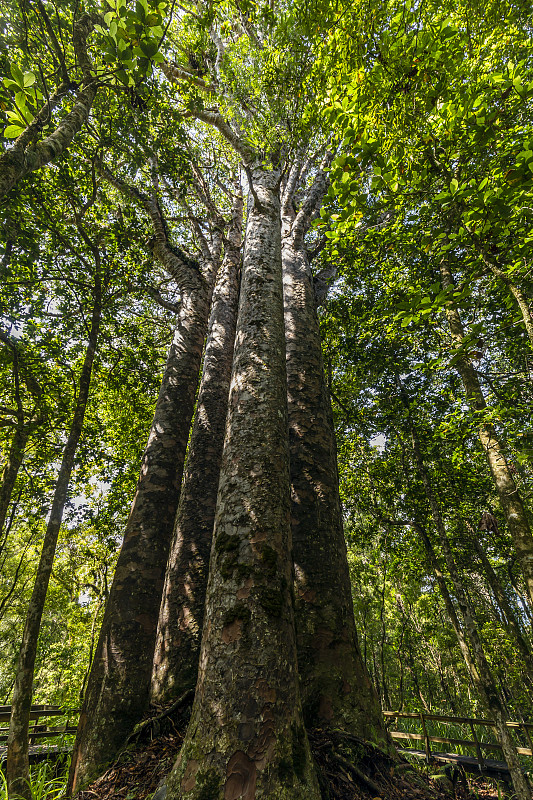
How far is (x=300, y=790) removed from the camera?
1.45m

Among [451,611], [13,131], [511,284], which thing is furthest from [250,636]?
[451,611]

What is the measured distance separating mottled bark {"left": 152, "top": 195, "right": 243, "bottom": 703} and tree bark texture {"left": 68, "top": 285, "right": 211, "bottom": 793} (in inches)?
5.1

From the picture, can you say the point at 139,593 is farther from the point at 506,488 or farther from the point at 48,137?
the point at 506,488

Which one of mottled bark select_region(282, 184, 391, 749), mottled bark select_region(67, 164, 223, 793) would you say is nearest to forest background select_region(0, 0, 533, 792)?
mottled bark select_region(282, 184, 391, 749)

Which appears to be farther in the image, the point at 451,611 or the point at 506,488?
the point at 451,611

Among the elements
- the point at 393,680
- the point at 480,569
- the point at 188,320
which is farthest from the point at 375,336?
the point at 393,680

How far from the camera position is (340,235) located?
4906mm

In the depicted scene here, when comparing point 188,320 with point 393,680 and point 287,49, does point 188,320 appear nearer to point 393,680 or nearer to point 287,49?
point 287,49

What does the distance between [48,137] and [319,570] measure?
175 inches

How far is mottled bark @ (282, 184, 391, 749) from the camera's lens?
230 cm

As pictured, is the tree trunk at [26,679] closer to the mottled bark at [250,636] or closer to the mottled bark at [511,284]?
the mottled bark at [250,636]

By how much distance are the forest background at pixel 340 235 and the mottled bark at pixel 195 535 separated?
7.26ft

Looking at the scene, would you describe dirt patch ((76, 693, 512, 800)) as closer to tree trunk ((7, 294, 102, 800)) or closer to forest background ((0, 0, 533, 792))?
tree trunk ((7, 294, 102, 800))

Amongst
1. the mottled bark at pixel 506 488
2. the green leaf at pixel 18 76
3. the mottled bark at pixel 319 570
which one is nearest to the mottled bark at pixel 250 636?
the mottled bark at pixel 319 570
